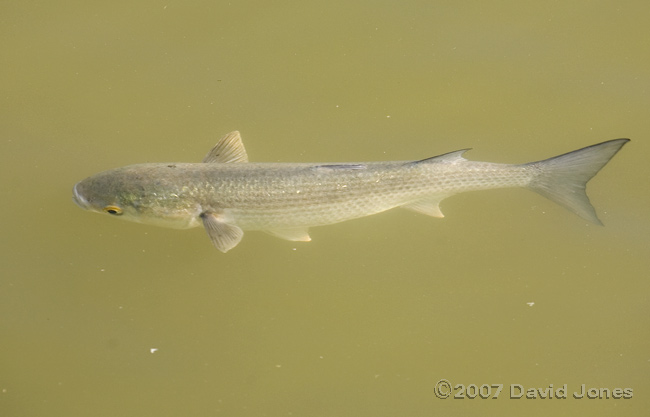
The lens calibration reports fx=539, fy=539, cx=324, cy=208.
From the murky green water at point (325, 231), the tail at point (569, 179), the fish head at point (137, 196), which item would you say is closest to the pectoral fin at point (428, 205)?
the murky green water at point (325, 231)

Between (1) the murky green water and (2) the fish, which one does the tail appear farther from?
(1) the murky green water

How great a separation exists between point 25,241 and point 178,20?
280cm

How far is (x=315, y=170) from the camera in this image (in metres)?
4.45

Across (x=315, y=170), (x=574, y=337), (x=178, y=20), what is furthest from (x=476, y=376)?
(x=178, y=20)

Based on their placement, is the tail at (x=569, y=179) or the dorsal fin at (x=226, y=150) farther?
the dorsal fin at (x=226, y=150)

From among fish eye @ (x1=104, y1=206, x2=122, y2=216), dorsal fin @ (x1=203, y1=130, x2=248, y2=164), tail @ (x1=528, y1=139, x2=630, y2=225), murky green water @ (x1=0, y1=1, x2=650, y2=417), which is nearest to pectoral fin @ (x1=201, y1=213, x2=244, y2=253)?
dorsal fin @ (x1=203, y1=130, x2=248, y2=164)

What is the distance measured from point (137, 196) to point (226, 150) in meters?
0.87

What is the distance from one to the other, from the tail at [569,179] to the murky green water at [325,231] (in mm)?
766

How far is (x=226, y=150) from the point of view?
4.79m

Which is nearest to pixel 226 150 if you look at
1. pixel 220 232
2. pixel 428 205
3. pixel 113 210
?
pixel 220 232

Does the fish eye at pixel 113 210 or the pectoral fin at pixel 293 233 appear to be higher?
the fish eye at pixel 113 210

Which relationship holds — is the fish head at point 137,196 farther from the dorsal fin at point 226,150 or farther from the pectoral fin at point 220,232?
the dorsal fin at point 226,150

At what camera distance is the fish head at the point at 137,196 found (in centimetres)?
441

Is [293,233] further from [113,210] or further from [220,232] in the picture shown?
[113,210]
